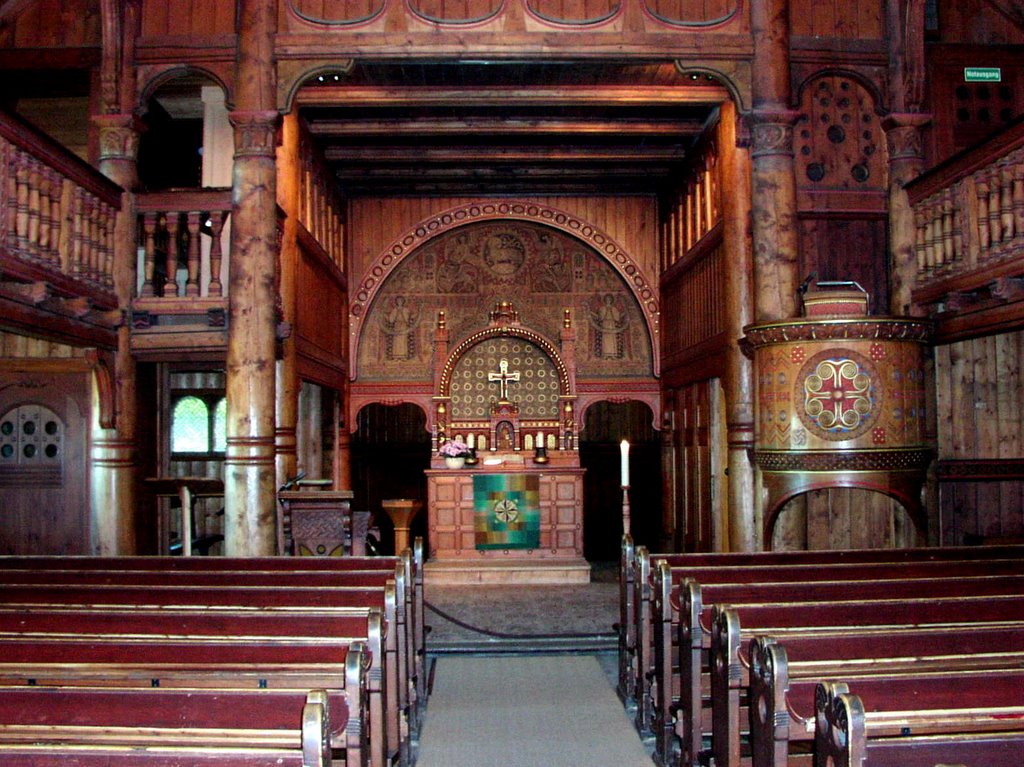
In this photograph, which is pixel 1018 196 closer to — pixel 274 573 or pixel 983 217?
pixel 983 217

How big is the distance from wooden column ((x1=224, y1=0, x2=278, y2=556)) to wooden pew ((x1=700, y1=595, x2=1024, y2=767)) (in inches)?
175

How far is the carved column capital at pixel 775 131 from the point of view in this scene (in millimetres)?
7867

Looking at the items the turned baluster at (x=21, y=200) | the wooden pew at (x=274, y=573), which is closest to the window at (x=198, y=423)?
the turned baluster at (x=21, y=200)

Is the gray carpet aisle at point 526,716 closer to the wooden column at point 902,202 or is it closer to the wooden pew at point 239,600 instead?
the wooden pew at point 239,600

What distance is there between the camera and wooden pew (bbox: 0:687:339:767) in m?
2.50

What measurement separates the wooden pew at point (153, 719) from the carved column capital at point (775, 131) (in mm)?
6627

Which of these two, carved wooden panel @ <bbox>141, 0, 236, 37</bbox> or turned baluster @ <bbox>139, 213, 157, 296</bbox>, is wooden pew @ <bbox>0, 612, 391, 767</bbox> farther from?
carved wooden panel @ <bbox>141, 0, 236, 37</bbox>

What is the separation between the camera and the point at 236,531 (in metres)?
7.49

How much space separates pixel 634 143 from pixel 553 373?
3.52m

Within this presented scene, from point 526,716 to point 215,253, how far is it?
467 centimetres

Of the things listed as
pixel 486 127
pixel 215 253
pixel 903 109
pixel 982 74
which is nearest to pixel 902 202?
pixel 903 109

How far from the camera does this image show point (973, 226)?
679cm

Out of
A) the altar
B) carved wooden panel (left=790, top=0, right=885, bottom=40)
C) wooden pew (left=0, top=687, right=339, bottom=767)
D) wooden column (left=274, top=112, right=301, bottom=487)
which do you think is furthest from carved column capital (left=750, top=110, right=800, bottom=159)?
wooden pew (left=0, top=687, right=339, bottom=767)

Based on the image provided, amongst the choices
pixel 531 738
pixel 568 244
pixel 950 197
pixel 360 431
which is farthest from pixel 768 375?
pixel 360 431
